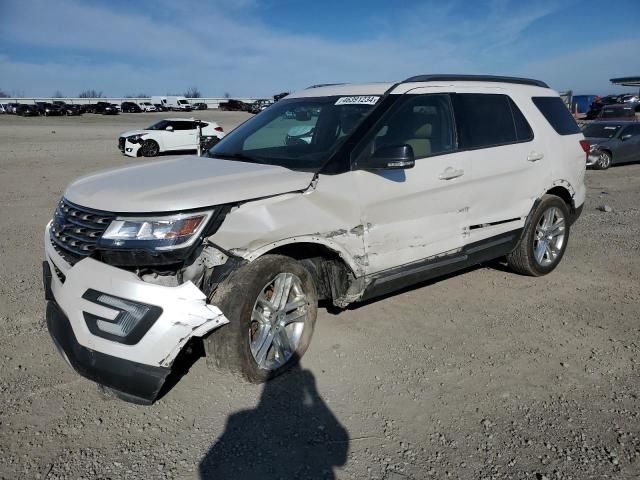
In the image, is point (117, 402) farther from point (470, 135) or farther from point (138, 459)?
point (470, 135)

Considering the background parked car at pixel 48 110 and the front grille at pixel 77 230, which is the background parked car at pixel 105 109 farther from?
the front grille at pixel 77 230

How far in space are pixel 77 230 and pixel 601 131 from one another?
55.1ft

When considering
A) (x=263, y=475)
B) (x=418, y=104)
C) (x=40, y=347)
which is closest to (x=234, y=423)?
(x=263, y=475)

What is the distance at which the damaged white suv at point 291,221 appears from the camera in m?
2.92

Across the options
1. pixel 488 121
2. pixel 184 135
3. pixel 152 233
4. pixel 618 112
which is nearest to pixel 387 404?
pixel 152 233

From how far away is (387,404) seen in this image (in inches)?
130

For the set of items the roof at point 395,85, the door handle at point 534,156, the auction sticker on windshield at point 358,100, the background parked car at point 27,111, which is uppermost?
the roof at point 395,85

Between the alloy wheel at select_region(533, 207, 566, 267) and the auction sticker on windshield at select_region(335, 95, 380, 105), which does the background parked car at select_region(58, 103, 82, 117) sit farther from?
the alloy wheel at select_region(533, 207, 566, 267)

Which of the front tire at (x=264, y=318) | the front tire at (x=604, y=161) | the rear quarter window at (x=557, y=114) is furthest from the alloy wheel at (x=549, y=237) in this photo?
the front tire at (x=604, y=161)

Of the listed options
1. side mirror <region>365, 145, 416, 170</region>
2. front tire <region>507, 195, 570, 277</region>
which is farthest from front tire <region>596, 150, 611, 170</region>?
side mirror <region>365, 145, 416, 170</region>

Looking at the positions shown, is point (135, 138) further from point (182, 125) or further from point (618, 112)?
point (618, 112)

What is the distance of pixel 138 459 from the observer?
9.17 ft

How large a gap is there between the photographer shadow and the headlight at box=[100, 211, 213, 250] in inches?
43.5

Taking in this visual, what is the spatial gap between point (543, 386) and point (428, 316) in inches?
49.5
